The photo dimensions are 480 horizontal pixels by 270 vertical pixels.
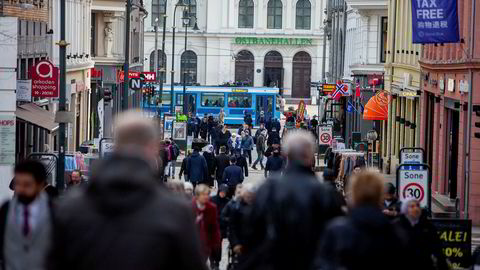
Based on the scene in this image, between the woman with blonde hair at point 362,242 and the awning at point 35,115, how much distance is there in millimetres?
23190

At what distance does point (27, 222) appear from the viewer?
980 centimetres

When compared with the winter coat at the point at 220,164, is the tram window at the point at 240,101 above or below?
above

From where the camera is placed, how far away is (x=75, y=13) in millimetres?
49094

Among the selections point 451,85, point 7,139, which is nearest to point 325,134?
point 451,85

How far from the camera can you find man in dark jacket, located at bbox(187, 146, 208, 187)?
99.5 ft

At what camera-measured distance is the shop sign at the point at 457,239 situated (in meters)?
18.2

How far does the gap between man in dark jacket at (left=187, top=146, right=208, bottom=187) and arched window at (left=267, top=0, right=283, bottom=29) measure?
303 feet

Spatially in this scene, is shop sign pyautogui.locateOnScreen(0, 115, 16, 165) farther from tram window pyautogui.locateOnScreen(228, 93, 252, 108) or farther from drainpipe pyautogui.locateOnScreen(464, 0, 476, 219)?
tram window pyautogui.locateOnScreen(228, 93, 252, 108)

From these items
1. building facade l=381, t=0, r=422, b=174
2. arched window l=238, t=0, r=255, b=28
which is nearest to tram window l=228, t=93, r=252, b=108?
building facade l=381, t=0, r=422, b=174

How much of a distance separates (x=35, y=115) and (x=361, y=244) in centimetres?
2569

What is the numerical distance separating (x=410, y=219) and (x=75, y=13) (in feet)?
118

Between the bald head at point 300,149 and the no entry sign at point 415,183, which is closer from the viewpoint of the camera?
the bald head at point 300,149

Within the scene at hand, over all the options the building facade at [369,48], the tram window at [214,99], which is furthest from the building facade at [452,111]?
the tram window at [214,99]

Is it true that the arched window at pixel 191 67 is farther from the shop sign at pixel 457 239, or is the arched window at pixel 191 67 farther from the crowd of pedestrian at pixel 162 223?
the crowd of pedestrian at pixel 162 223
